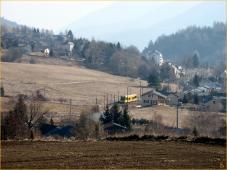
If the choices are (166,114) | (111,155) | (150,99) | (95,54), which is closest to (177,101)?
(150,99)

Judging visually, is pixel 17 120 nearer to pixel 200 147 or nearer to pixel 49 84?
Result: pixel 200 147

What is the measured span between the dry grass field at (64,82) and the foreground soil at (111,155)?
24.6 meters

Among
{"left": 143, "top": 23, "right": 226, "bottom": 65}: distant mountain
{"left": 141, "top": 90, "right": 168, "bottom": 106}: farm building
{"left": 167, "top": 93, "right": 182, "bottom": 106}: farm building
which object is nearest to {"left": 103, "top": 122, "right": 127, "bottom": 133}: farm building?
{"left": 141, "top": 90, "right": 168, "bottom": 106}: farm building

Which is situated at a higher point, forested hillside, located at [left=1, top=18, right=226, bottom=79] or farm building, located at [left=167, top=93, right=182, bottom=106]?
forested hillside, located at [left=1, top=18, right=226, bottom=79]

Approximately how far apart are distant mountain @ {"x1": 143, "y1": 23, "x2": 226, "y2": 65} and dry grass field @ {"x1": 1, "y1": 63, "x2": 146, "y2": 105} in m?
55.7

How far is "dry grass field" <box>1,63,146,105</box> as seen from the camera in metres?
44.9

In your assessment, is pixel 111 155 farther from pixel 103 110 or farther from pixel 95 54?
pixel 95 54

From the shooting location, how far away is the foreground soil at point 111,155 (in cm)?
1192

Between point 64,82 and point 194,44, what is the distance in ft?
254

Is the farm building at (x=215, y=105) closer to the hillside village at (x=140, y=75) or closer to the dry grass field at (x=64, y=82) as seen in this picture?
the hillside village at (x=140, y=75)

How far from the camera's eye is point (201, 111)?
3934cm

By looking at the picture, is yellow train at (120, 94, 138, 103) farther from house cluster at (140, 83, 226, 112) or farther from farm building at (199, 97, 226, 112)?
farm building at (199, 97, 226, 112)

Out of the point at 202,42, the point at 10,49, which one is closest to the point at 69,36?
the point at 10,49

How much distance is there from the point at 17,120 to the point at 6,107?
12.2 m
